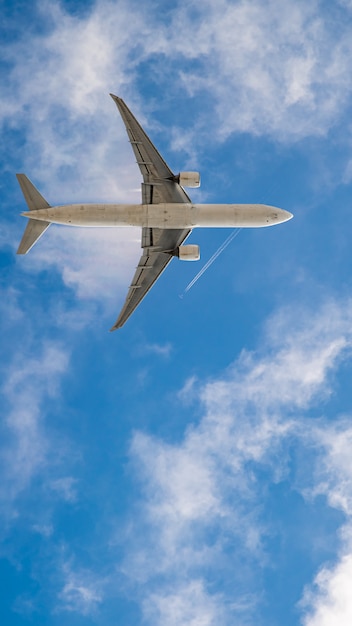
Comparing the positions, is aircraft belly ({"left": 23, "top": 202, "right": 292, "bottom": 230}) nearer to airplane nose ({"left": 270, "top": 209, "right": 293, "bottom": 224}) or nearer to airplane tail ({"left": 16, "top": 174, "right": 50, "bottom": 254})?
airplane nose ({"left": 270, "top": 209, "right": 293, "bottom": 224})

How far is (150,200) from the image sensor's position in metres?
73.9

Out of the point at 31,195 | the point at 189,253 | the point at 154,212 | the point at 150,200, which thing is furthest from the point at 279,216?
the point at 31,195

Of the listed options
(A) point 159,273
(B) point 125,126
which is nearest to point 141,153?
(B) point 125,126

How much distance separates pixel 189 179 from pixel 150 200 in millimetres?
4907

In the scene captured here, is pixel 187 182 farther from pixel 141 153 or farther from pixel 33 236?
pixel 33 236

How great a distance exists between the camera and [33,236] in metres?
72.4

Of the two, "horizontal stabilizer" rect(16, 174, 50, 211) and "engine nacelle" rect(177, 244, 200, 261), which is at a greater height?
"horizontal stabilizer" rect(16, 174, 50, 211)

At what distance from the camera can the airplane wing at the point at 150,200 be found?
7219 centimetres

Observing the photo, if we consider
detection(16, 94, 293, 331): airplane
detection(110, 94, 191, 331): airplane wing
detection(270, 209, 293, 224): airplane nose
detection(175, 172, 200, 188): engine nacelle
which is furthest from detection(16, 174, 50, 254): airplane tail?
detection(270, 209, 293, 224): airplane nose

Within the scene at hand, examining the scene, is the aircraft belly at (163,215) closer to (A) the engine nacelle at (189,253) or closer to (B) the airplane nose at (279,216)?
(B) the airplane nose at (279,216)

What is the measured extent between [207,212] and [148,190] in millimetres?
7149

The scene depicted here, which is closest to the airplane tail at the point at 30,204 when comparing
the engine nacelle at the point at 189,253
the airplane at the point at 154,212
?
the airplane at the point at 154,212

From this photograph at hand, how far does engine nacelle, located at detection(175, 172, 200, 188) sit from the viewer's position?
72562mm

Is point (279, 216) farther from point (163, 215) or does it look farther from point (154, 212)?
point (154, 212)
